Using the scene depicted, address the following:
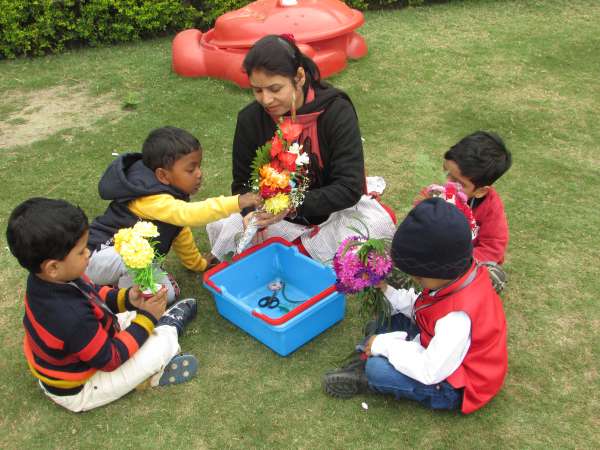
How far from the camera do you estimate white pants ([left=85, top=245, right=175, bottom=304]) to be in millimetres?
3178

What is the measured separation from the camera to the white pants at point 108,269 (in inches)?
125

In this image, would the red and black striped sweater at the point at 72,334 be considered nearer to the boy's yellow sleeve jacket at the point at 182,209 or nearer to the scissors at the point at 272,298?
the boy's yellow sleeve jacket at the point at 182,209

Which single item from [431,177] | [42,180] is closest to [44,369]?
[431,177]

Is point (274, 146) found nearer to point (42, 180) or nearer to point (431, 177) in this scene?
point (431, 177)

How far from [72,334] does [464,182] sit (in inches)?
83.0

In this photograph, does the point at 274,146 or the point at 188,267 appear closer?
the point at 274,146

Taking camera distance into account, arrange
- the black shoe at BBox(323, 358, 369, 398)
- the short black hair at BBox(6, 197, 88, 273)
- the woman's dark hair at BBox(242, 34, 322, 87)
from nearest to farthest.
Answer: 1. the short black hair at BBox(6, 197, 88, 273)
2. the black shoe at BBox(323, 358, 369, 398)
3. the woman's dark hair at BBox(242, 34, 322, 87)

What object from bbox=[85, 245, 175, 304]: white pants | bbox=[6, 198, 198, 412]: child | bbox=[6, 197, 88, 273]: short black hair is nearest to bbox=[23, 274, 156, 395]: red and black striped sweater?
bbox=[6, 198, 198, 412]: child

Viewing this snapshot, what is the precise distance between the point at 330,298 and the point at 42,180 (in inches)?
116

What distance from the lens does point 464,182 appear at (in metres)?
3.04

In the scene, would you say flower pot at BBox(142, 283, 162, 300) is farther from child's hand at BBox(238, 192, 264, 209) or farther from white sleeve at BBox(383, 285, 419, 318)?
white sleeve at BBox(383, 285, 419, 318)

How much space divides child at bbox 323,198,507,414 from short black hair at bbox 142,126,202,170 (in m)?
1.36

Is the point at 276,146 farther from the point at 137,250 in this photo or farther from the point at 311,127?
the point at 137,250

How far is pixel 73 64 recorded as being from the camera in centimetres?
703
